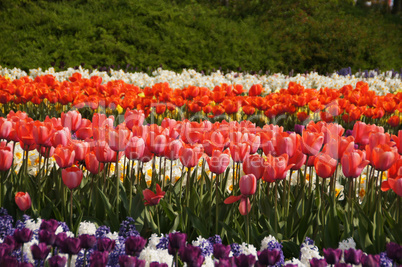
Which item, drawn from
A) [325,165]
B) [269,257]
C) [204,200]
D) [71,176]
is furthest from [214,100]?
[269,257]

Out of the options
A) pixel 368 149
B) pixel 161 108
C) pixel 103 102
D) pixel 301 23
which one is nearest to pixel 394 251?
pixel 368 149

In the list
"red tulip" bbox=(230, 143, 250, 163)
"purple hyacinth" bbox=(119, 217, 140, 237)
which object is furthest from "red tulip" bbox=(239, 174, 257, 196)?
"purple hyacinth" bbox=(119, 217, 140, 237)

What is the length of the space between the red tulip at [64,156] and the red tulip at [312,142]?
1.23 meters

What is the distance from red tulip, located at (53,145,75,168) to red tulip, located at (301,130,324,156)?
1233mm

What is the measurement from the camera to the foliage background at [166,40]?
13594 mm

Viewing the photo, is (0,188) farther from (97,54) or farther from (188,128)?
(97,54)

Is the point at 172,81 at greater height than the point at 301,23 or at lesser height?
lesser

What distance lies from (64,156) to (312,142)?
1307 millimetres

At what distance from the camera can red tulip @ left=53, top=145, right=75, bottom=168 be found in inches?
96.3

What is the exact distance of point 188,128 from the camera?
2939 mm

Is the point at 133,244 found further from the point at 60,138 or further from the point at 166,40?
the point at 166,40

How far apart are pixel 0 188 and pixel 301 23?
17503mm

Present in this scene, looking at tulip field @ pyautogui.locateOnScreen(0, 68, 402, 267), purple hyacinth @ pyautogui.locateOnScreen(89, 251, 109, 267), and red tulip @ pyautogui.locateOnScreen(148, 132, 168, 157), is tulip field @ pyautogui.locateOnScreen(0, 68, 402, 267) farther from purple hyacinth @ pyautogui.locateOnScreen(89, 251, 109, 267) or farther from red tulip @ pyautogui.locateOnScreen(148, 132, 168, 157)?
purple hyacinth @ pyautogui.locateOnScreen(89, 251, 109, 267)

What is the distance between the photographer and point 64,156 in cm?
246
